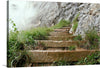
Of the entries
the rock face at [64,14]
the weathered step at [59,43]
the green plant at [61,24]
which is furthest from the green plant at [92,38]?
the green plant at [61,24]

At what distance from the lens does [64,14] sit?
1.53 metres

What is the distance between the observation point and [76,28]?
152 cm

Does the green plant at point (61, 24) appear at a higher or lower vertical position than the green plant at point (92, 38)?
higher

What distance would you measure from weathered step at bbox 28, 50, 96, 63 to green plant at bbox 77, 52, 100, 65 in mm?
37

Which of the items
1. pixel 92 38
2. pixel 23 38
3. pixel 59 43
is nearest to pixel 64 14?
pixel 59 43

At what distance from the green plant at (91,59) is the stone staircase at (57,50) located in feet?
0.12

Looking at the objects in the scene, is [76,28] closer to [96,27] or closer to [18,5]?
[96,27]

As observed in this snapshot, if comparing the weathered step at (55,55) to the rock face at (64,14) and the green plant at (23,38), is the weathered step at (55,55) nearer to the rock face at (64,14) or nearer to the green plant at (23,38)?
the green plant at (23,38)

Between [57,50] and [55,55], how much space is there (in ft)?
0.21

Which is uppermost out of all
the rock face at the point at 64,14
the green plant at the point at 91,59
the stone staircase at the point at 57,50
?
the rock face at the point at 64,14

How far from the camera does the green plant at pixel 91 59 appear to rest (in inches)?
58.7

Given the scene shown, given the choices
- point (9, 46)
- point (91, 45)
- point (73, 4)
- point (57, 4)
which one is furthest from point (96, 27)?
point (9, 46)

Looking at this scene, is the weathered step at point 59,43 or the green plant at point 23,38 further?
the weathered step at point 59,43

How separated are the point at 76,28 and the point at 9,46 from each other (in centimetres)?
82
